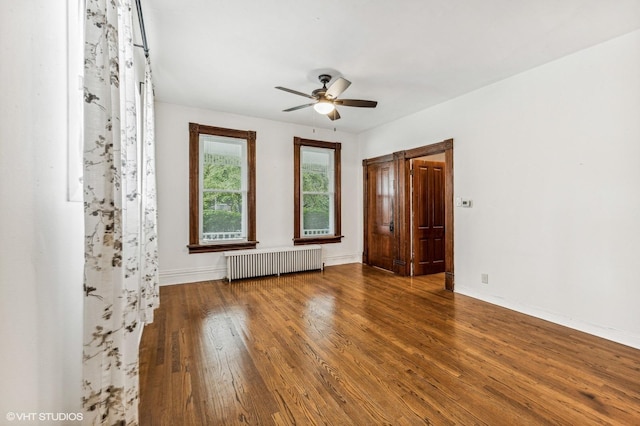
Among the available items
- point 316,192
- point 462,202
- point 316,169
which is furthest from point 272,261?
point 462,202

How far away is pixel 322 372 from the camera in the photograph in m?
2.25

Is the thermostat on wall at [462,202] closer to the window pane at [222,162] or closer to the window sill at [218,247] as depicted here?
the window sill at [218,247]

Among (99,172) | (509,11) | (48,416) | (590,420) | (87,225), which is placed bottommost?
(590,420)

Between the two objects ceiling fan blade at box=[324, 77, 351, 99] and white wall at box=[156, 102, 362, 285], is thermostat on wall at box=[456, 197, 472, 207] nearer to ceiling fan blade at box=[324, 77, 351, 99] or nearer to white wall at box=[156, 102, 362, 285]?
ceiling fan blade at box=[324, 77, 351, 99]

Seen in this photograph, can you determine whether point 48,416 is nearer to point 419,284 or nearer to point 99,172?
point 99,172

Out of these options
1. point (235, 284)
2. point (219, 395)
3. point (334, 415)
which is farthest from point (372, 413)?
point (235, 284)

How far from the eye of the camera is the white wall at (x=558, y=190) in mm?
2811

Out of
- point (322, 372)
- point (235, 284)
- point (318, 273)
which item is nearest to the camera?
point (322, 372)

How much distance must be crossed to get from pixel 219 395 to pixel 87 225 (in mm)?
1510

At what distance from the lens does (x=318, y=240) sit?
612cm

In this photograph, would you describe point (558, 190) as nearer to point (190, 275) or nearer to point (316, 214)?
point (316, 214)

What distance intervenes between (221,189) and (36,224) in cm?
432

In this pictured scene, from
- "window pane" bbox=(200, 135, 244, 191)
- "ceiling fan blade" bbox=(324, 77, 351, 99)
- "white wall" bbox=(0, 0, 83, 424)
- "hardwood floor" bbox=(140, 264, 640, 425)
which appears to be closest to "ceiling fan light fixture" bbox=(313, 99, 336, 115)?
"ceiling fan blade" bbox=(324, 77, 351, 99)

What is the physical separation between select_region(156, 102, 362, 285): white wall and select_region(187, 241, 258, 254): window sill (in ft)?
0.30
